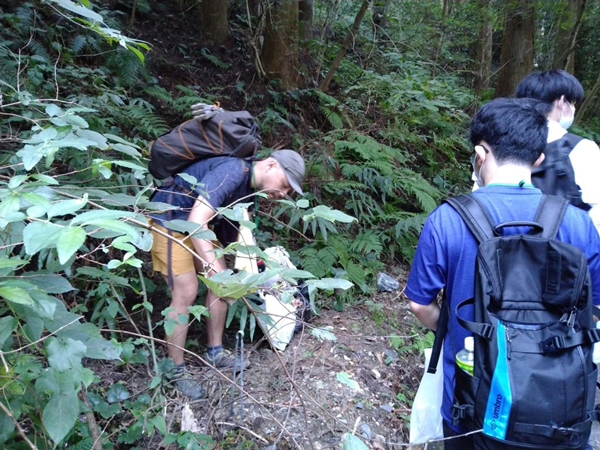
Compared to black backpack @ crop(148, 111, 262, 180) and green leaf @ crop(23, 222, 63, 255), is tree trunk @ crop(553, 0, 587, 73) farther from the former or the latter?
green leaf @ crop(23, 222, 63, 255)

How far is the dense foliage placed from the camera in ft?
4.51

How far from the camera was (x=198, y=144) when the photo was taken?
2.97 metres

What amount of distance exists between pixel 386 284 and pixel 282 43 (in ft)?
14.0

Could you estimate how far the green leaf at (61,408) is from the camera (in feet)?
4.42

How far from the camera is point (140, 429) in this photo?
98.3 inches

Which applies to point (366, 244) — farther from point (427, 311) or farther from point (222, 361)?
point (427, 311)

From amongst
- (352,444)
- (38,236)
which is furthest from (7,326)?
(352,444)

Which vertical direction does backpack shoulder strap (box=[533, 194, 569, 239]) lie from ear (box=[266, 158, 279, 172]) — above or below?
above

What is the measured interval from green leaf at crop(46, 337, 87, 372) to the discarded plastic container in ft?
12.2

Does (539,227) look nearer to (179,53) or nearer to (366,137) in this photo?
(366,137)

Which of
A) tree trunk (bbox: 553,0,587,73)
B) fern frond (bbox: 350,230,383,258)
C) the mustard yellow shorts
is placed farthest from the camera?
tree trunk (bbox: 553,0,587,73)

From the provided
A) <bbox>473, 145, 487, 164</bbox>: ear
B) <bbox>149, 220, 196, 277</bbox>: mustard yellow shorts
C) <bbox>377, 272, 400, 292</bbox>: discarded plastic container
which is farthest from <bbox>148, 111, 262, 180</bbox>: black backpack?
<bbox>377, 272, 400, 292</bbox>: discarded plastic container

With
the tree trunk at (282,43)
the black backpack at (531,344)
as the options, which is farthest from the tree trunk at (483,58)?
the black backpack at (531,344)

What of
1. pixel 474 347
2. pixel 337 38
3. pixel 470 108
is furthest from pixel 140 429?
pixel 337 38
